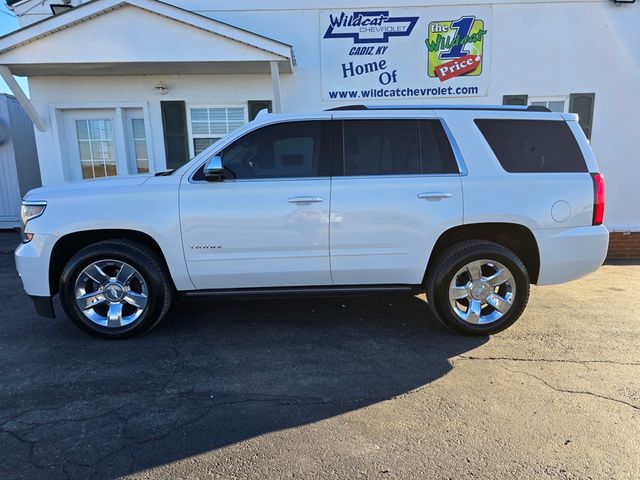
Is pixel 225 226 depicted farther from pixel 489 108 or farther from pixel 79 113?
pixel 79 113

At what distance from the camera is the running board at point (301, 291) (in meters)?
4.00

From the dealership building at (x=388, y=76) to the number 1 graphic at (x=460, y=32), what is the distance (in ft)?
0.07

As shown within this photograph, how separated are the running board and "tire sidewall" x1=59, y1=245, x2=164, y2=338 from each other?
252 millimetres

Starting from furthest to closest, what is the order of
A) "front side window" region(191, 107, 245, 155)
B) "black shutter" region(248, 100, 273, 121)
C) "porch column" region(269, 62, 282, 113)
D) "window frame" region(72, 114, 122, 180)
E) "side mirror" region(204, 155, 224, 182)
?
"window frame" region(72, 114, 122, 180) → "front side window" region(191, 107, 245, 155) → "black shutter" region(248, 100, 273, 121) → "porch column" region(269, 62, 282, 113) → "side mirror" region(204, 155, 224, 182)

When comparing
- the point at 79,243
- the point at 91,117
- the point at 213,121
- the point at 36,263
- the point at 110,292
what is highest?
the point at 91,117

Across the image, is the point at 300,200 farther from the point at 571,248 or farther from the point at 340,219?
the point at 571,248

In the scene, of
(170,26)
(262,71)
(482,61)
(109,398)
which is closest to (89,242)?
(109,398)

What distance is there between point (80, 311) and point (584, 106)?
26.4 feet

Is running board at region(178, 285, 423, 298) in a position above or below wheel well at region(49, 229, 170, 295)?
below

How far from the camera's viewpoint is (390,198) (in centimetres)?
387

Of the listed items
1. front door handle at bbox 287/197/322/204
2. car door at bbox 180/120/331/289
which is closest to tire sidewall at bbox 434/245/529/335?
car door at bbox 180/120/331/289

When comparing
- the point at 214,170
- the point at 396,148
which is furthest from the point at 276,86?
the point at 214,170

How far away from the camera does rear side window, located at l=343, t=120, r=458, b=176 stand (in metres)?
4.00

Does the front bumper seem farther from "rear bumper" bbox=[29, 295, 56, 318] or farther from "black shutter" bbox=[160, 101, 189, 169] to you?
"black shutter" bbox=[160, 101, 189, 169]
